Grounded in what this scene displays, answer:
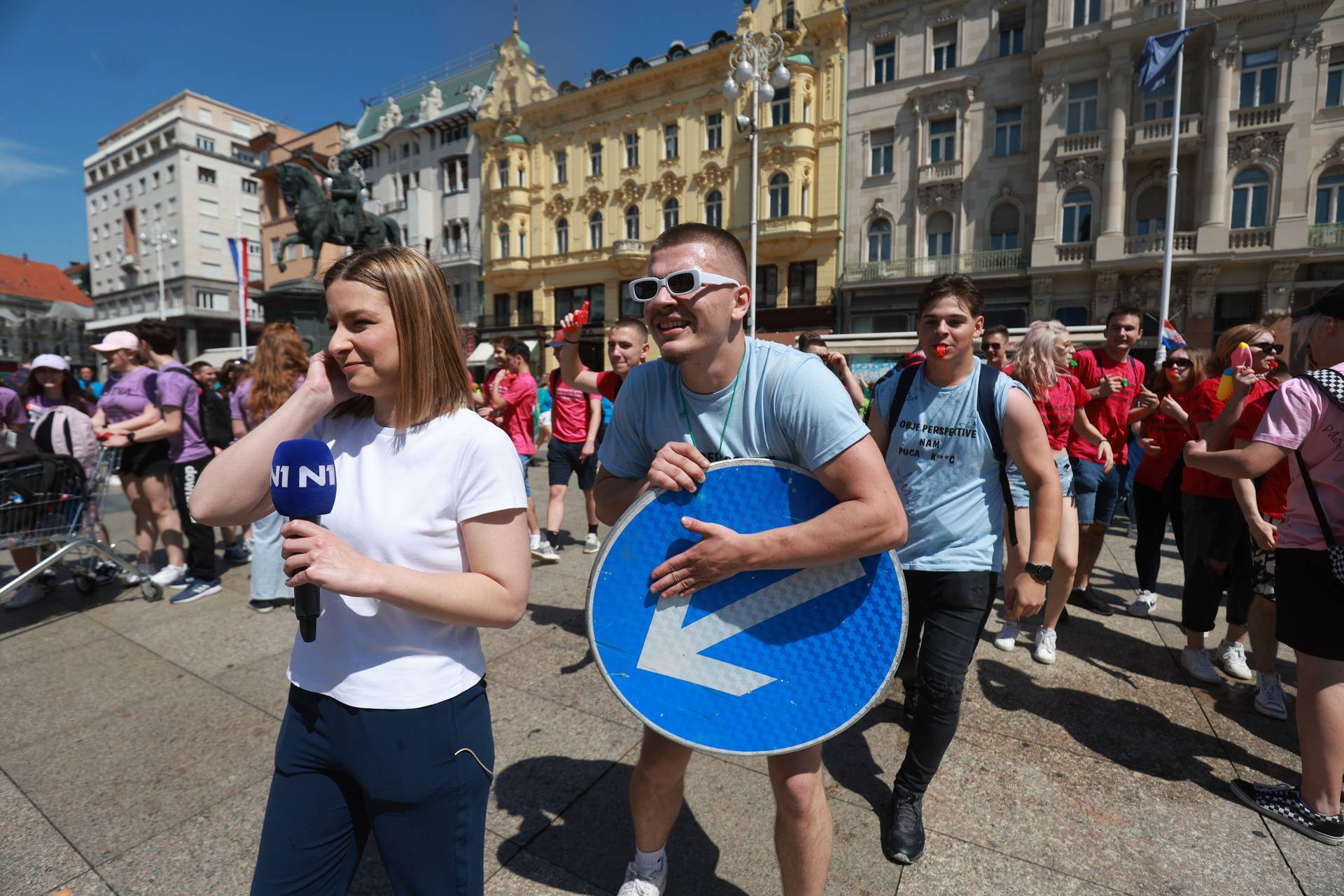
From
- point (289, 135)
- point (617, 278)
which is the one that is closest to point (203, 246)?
point (289, 135)

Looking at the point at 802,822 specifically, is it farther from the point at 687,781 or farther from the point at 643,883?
the point at 687,781

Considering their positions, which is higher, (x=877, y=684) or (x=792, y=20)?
(x=792, y=20)

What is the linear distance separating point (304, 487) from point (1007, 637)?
4.12 meters

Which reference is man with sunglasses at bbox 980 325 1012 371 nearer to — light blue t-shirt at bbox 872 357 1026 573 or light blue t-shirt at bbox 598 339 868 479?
light blue t-shirt at bbox 872 357 1026 573

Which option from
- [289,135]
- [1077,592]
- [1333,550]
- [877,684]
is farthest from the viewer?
[289,135]

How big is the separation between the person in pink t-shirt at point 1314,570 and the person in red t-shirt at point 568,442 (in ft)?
14.8

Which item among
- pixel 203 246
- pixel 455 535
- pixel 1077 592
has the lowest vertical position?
pixel 1077 592

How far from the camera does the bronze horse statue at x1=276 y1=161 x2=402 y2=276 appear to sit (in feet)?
49.7

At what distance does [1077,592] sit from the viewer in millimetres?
4949

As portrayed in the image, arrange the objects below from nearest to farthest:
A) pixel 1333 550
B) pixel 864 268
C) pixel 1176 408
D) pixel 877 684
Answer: pixel 877 684
pixel 1333 550
pixel 1176 408
pixel 864 268

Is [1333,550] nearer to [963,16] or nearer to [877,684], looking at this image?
[877,684]

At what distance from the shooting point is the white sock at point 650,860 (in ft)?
6.34

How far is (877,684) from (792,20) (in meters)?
32.8

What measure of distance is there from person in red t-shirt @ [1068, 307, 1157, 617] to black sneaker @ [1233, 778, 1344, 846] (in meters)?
2.30
